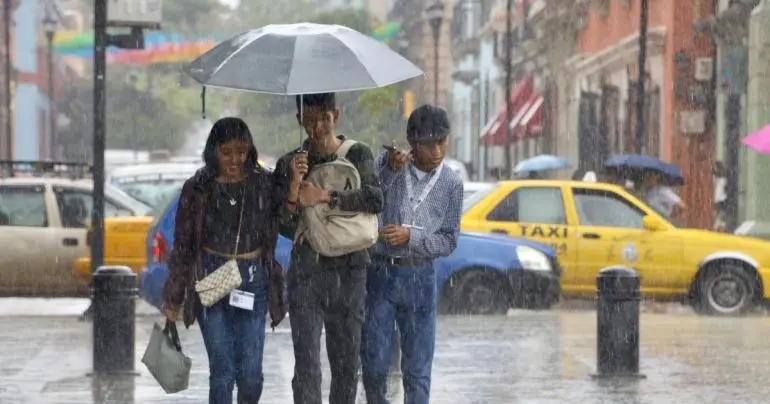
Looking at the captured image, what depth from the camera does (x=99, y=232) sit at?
57.6 ft

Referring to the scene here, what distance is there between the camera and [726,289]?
20.6 m

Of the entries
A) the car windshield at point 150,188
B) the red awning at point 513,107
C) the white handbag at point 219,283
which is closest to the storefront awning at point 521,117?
the red awning at point 513,107

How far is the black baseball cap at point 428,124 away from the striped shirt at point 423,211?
0.18 meters

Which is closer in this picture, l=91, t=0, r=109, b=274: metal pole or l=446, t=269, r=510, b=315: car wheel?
l=91, t=0, r=109, b=274: metal pole

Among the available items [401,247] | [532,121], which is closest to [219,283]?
[401,247]

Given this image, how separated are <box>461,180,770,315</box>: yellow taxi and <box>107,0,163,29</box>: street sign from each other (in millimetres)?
4002

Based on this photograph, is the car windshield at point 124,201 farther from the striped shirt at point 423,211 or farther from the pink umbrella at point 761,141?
the striped shirt at point 423,211

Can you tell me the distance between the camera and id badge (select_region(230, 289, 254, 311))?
855 centimetres

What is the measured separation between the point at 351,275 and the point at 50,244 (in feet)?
37.9

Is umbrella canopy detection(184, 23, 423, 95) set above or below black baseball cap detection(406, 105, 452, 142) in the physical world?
above

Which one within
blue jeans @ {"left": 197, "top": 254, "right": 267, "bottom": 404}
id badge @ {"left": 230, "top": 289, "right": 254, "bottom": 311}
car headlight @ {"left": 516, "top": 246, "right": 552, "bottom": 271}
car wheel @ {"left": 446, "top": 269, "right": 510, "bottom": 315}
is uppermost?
id badge @ {"left": 230, "top": 289, "right": 254, "bottom": 311}

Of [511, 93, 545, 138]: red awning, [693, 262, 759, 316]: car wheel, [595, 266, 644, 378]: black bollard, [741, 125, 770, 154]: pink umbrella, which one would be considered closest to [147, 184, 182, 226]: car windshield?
[595, 266, 644, 378]: black bollard

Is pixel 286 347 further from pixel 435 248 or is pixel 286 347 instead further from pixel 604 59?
pixel 604 59

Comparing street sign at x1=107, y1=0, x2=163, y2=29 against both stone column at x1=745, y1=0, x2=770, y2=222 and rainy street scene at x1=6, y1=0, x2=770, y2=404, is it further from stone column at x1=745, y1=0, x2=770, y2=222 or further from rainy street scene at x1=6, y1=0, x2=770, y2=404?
stone column at x1=745, y1=0, x2=770, y2=222
